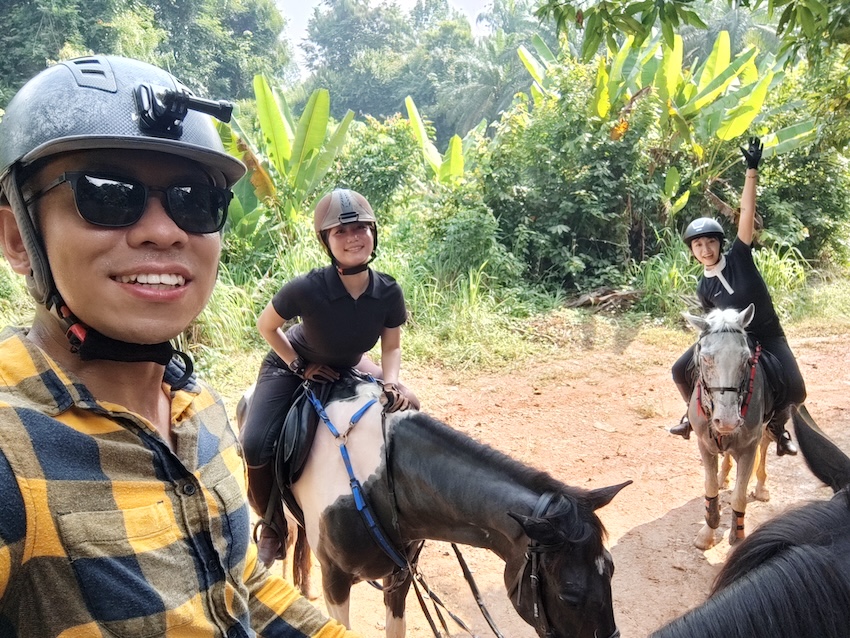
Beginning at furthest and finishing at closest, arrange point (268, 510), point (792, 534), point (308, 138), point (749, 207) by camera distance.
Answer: point (308, 138) < point (749, 207) < point (268, 510) < point (792, 534)

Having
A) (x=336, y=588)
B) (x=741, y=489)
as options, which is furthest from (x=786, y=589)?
(x=741, y=489)

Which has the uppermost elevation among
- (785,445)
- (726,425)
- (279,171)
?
(279,171)

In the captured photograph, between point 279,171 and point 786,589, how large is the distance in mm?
8847

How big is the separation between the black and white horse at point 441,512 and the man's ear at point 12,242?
159 cm

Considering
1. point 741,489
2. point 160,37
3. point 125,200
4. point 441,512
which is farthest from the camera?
point 160,37

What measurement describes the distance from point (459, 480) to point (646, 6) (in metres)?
2.51

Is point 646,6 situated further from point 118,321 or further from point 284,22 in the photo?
point 284,22

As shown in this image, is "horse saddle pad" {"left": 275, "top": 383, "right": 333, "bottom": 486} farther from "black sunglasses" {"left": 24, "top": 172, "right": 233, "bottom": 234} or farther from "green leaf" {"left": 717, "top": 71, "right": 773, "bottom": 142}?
"green leaf" {"left": 717, "top": 71, "right": 773, "bottom": 142}

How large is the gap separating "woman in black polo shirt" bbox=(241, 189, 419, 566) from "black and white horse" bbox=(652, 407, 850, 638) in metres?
1.84

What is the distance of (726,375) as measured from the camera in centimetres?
372

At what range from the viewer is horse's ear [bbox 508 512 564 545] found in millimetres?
1938

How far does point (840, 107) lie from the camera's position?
504 cm

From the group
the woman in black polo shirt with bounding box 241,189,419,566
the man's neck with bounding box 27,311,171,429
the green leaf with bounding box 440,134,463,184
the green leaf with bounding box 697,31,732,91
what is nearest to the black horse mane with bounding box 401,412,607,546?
the woman in black polo shirt with bounding box 241,189,419,566

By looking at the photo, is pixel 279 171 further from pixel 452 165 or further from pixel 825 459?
pixel 825 459
